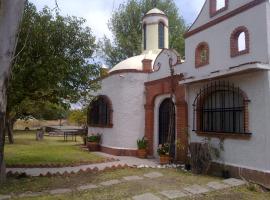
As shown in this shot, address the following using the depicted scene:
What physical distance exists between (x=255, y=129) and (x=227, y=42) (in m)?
2.96

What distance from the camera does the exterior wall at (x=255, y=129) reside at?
8.86m

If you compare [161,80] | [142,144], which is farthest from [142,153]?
Answer: [161,80]

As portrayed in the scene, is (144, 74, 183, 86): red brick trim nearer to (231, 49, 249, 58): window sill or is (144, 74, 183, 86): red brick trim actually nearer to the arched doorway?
the arched doorway

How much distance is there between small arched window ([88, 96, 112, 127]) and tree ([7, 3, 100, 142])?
14.3 feet

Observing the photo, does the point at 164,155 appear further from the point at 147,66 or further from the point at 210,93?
the point at 147,66

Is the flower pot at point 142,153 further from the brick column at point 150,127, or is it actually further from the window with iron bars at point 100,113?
the window with iron bars at point 100,113

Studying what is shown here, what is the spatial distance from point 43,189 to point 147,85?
8.14 meters

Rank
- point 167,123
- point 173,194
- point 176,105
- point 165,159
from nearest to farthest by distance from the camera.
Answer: point 173,194, point 165,159, point 176,105, point 167,123

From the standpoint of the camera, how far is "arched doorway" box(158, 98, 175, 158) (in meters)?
13.2

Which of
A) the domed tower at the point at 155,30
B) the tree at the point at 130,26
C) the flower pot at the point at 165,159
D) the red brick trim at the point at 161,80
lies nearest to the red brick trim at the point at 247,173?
the flower pot at the point at 165,159

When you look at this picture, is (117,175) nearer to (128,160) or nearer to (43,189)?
(43,189)

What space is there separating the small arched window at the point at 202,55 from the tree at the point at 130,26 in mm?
20247

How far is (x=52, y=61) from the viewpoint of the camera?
10500mm

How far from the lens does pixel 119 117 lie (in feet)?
51.8
